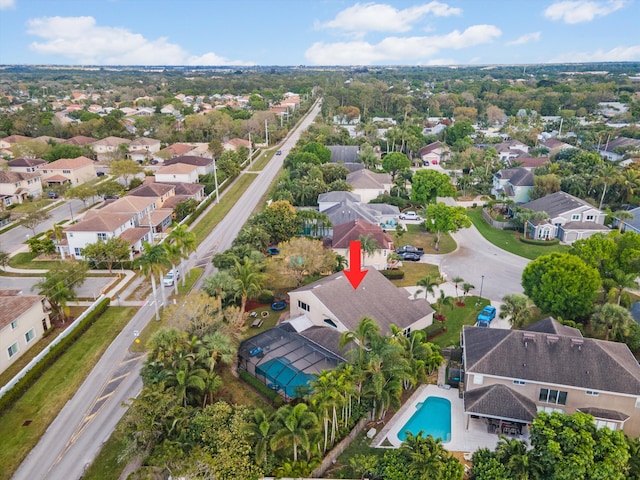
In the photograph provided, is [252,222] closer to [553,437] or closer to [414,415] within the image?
[414,415]

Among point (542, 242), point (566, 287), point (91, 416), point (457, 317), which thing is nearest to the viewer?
point (91, 416)

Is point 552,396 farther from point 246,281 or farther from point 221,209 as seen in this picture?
point 221,209

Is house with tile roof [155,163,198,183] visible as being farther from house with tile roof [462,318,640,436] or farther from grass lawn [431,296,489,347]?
house with tile roof [462,318,640,436]

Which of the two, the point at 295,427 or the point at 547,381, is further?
the point at 547,381

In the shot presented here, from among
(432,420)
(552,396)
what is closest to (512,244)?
(552,396)

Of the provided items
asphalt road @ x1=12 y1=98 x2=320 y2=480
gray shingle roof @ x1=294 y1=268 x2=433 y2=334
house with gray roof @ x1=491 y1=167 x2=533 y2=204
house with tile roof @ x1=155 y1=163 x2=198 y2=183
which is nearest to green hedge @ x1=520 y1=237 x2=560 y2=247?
house with gray roof @ x1=491 y1=167 x2=533 y2=204

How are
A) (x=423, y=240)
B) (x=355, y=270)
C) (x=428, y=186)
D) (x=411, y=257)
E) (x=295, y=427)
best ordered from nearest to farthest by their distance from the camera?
1. (x=295, y=427)
2. (x=355, y=270)
3. (x=411, y=257)
4. (x=423, y=240)
5. (x=428, y=186)

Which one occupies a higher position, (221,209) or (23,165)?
(23,165)

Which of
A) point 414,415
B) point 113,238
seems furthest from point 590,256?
point 113,238
